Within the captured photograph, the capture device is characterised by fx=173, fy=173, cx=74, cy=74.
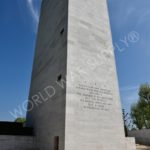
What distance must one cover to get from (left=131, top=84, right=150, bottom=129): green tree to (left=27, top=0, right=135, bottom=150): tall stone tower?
18617mm

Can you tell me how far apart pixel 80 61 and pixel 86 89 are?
6.08 feet

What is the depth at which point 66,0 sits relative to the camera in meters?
13.1

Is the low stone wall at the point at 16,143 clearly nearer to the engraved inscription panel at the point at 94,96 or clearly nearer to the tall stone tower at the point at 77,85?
the tall stone tower at the point at 77,85

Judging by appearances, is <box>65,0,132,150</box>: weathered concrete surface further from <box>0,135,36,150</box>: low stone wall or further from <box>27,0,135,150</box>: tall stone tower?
<box>0,135,36,150</box>: low stone wall

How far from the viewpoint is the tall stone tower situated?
9.10m

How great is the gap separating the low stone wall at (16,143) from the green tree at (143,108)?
22.0 metres

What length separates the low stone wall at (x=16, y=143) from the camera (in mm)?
10422

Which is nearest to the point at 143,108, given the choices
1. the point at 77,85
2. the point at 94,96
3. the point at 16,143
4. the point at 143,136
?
the point at 143,136

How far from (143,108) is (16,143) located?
76.2 feet

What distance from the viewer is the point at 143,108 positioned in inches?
1122

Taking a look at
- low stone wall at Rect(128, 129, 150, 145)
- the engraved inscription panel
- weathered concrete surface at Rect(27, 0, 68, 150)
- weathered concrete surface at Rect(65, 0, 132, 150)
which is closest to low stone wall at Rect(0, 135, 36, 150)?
weathered concrete surface at Rect(27, 0, 68, 150)

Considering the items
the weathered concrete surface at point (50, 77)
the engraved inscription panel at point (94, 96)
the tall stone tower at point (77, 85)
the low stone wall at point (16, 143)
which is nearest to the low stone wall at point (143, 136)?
the tall stone tower at point (77, 85)

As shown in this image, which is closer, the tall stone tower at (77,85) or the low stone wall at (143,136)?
the tall stone tower at (77,85)

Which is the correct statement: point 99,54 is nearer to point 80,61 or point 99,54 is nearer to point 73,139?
point 80,61
